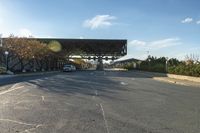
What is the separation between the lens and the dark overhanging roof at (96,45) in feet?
363

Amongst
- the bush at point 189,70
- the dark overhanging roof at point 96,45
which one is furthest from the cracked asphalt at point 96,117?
the dark overhanging roof at point 96,45

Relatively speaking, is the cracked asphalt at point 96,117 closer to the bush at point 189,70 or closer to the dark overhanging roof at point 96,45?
the bush at point 189,70

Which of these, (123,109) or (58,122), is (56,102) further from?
(58,122)

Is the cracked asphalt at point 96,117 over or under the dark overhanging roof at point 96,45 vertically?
under

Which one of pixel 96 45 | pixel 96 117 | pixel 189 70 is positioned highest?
pixel 96 45

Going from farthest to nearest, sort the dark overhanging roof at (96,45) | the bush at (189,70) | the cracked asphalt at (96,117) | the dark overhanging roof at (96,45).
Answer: the dark overhanging roof at (96,45), the dark overhanging roof at (96,45), the bush at (189,70), the cracked asphalt at (96,117)

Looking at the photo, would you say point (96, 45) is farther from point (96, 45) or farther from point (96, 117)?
point (96, 117)

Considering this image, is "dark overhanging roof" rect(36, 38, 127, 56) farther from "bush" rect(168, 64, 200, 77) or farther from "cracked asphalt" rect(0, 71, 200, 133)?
"cracked asphalt" rect(0, 71, 200, 133)

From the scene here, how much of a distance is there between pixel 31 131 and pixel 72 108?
188 inches

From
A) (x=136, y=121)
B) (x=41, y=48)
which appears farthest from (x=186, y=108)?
(x=41, y=48)

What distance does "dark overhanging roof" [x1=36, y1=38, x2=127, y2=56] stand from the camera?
111 m

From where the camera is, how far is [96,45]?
377ft

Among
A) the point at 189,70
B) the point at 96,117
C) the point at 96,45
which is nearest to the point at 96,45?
the point at 96,45

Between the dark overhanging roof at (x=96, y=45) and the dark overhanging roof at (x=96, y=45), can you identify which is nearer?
the dark overhanging roof at (x=96, y=45)
